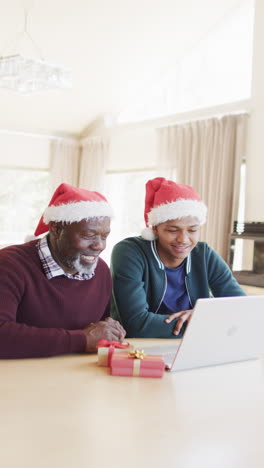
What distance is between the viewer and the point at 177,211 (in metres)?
2.12

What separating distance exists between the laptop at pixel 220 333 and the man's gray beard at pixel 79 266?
38 cm

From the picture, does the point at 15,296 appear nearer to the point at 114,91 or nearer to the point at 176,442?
the point at 176,442

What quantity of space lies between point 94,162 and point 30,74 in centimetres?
336

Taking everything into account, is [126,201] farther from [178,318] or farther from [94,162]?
[178,318]

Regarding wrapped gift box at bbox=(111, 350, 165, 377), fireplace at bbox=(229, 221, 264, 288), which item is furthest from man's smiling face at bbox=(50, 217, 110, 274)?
fireplace at bbox=(229, 221, 264, 288)

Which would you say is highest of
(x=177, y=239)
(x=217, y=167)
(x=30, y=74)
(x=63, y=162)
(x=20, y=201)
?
(x=30, y=74)

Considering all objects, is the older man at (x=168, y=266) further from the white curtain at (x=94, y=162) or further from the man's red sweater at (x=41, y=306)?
the white curtain at (x=94, y=162)

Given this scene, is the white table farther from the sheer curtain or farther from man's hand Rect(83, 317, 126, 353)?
the sheer curtain

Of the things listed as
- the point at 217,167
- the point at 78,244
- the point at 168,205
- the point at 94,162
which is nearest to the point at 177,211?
the point at 168,205

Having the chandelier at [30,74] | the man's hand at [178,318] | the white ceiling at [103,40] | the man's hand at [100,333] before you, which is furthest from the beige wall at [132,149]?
the man's hand at [100,333]

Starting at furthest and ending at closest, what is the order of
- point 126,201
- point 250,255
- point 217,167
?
1. point 126,201
2. point 217,167
3. point 250,255

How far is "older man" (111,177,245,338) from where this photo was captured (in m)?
1.96

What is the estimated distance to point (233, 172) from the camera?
207 inches

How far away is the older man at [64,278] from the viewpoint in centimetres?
156
